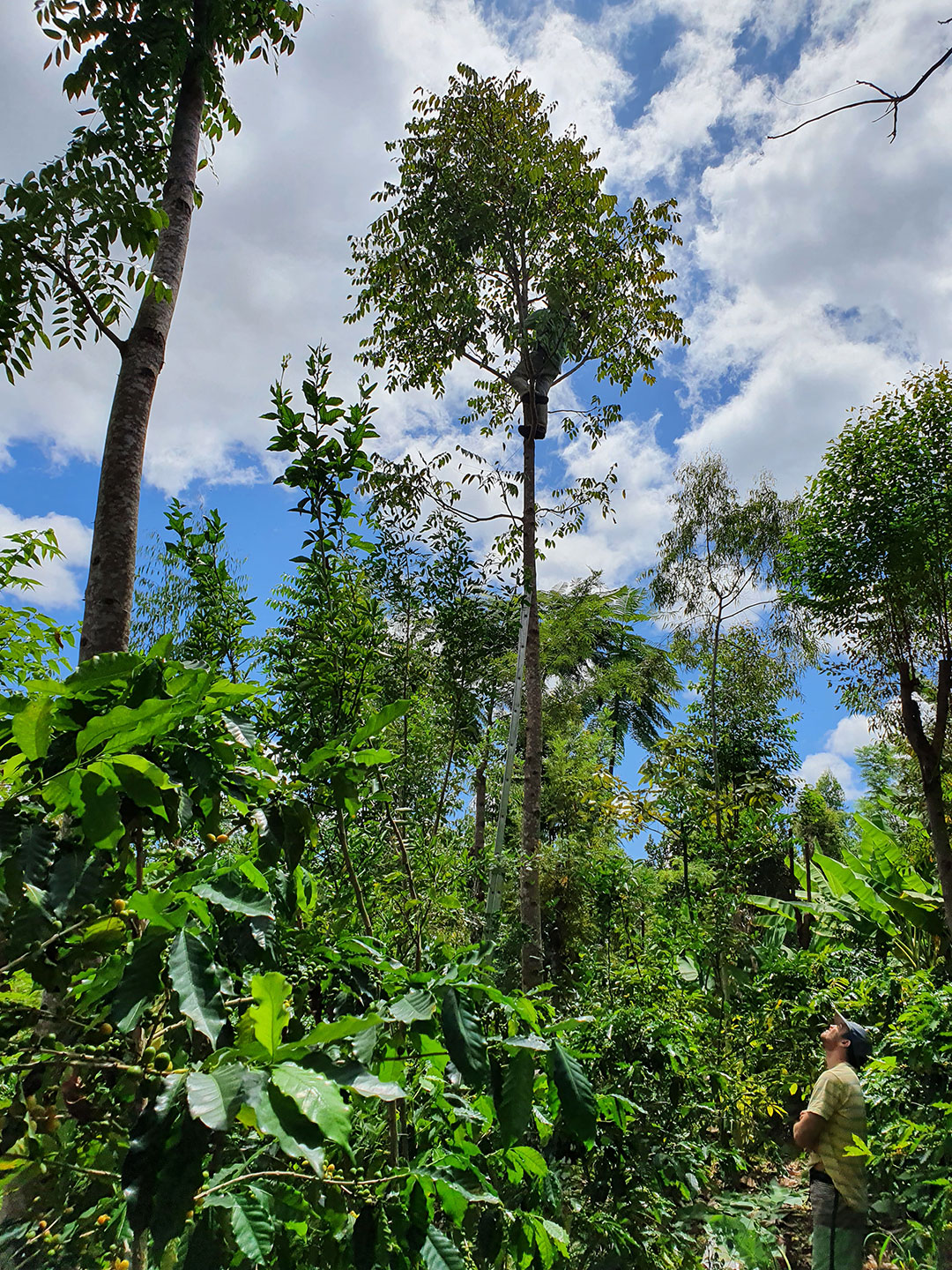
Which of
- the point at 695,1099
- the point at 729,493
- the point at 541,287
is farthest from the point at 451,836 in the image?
the point at 729,493

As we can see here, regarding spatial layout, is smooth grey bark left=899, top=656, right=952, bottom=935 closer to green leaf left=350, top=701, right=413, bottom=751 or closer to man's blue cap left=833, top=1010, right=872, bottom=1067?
man's blue cap left=833, top=1010, right=872, bottom=1067

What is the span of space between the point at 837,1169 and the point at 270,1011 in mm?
3547

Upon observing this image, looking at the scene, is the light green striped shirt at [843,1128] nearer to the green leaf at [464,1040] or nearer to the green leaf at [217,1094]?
the green leaf at [464,1040]

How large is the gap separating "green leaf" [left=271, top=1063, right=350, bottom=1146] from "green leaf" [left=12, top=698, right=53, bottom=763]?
0.45m

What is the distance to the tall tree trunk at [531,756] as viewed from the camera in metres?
5.79

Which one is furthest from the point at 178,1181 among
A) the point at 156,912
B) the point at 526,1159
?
the point at 526,1159

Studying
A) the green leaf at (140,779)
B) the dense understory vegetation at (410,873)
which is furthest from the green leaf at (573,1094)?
the green leaf at (140,779)

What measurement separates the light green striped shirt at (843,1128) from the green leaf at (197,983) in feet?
11.1

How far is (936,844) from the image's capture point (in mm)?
4828

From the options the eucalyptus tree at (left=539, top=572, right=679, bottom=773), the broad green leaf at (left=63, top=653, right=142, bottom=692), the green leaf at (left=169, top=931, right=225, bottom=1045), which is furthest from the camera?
the eucalyptus tree at (left=539, top=572, right=679, bottom=773)

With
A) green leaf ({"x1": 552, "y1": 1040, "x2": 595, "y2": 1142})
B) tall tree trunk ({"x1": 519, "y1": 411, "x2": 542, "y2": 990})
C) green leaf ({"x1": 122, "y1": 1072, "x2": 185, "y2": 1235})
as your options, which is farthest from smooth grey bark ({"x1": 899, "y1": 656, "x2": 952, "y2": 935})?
green leaf ({"x1": 122, "y1": 1072, "x2": 185, "y2": 1235})

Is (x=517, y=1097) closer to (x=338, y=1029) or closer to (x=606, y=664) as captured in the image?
(x=338, y=1029)

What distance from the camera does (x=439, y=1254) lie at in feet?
3.42

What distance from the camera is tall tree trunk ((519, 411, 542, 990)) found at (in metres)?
5.79
